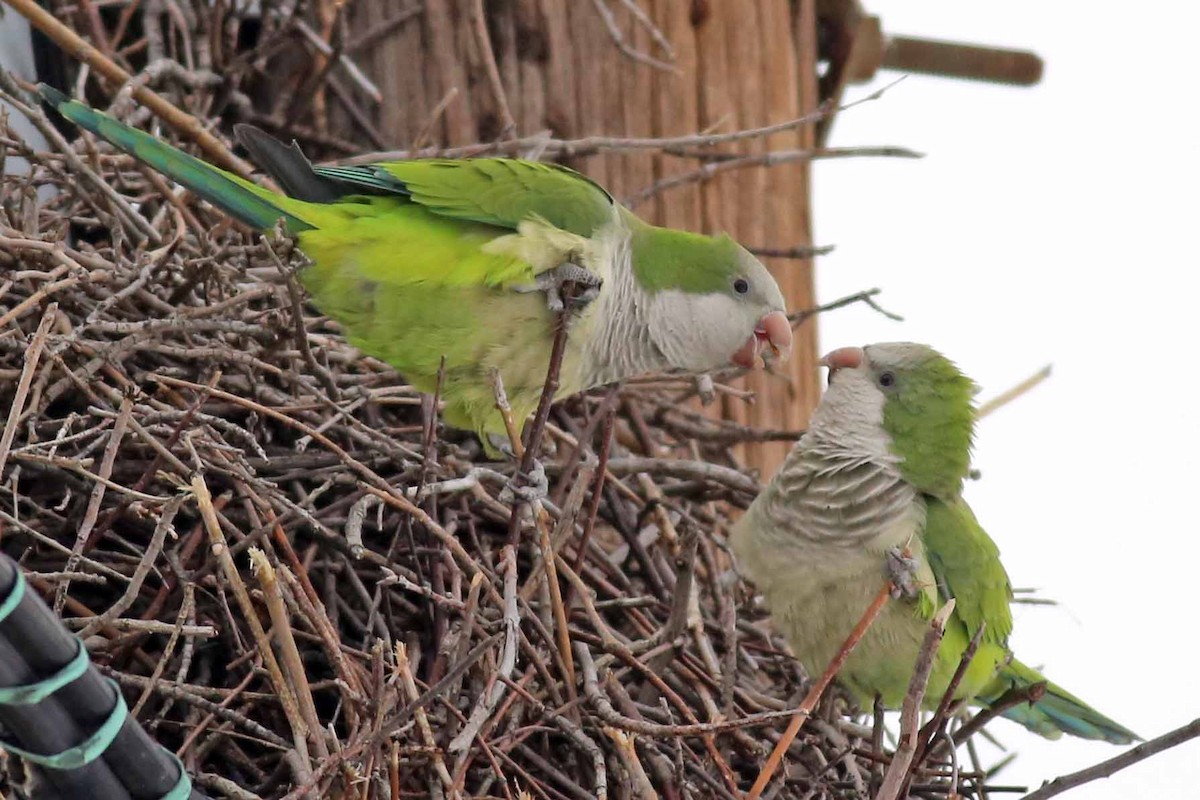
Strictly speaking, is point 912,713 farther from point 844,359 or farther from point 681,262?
point 681,262

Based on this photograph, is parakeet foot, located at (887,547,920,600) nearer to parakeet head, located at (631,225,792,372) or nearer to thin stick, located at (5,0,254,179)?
parakeet head, located at (631,225,792,372)

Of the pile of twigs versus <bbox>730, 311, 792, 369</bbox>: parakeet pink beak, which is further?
<bbox>730, 311, 792, 369</bbox>: parakeet pink beak

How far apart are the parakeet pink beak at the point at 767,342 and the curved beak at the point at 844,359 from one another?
3.2 inches

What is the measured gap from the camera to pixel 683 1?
3.45 metres

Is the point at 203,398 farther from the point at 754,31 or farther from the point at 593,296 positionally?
the point at 754,31

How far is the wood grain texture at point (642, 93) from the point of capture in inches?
132

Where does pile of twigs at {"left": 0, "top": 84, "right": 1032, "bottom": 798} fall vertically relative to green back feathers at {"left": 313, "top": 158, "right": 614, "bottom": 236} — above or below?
below

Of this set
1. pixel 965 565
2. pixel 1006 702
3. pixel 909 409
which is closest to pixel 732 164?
pixel 909 409

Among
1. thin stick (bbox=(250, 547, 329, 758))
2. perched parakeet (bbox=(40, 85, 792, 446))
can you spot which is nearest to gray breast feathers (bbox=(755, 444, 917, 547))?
perched parakeet (bbox=(40, 85, 792, 446))

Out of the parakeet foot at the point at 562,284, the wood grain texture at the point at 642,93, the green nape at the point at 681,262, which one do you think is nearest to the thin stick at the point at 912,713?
the parakeet foot at the point at 562,284

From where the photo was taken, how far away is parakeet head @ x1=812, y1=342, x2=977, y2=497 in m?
2.63

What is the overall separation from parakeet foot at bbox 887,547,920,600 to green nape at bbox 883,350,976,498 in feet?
0.62

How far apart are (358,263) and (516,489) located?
54 centimetres

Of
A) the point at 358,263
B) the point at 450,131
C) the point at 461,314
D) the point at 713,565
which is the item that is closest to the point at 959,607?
the point at 713,565
